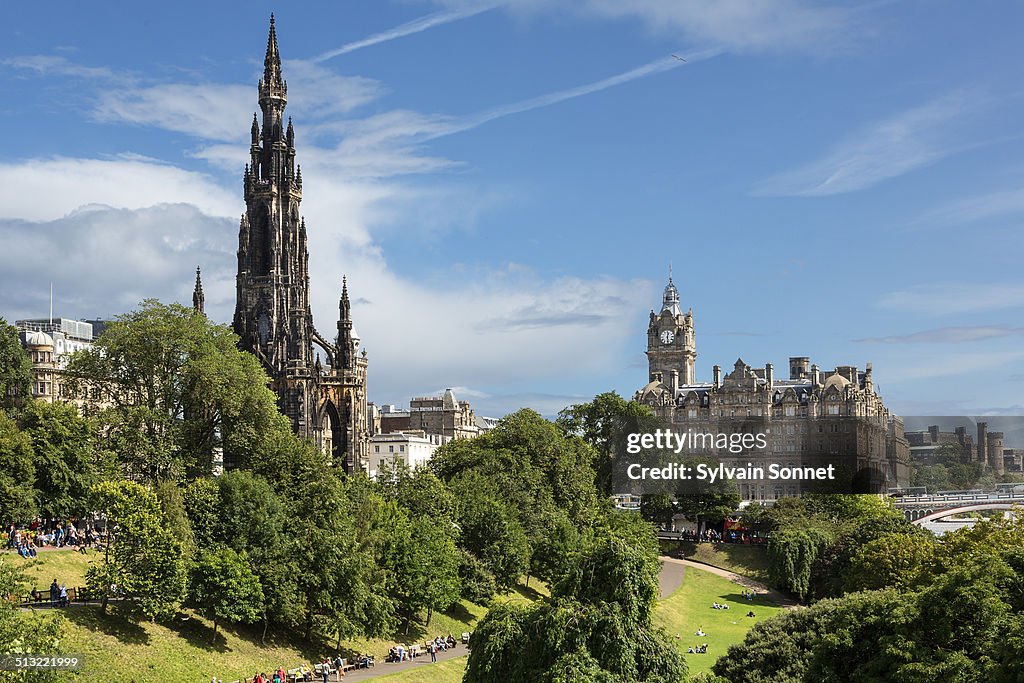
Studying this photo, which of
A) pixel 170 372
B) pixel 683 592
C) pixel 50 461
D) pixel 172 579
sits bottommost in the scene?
pixel 683 592

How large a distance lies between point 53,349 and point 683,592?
91.0m

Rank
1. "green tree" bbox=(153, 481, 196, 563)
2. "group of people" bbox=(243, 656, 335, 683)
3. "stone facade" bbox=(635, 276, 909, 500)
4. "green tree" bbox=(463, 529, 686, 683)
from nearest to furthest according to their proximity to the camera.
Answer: "green tree" bbox=(463, 529, 686, 683) → "group of people" bbox=(243, 656, 335, 683) → "green tree" bbox=(153, 481, 196, 563) → "stone facade" bbox=(635, 276, 909, 500)

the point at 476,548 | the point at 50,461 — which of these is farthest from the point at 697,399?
the point at 50,461

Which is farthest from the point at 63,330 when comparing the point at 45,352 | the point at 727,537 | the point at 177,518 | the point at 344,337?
the point at 177,518

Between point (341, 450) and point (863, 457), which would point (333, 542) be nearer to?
point (341, 450)

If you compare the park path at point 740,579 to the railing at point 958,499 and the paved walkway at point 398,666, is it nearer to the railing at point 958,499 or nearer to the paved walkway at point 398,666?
the railing at point 958,499

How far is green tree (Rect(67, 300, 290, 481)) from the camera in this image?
81.7m

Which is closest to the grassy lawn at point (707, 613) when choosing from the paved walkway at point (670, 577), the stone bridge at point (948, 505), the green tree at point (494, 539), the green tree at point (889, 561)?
the paved walkway at point (670, 577)

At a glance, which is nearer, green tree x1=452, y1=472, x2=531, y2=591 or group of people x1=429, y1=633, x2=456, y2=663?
group of people x1=429, y1=633, x2=456, y2=663

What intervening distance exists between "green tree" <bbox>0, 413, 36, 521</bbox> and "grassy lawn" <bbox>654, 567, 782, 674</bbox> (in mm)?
41008

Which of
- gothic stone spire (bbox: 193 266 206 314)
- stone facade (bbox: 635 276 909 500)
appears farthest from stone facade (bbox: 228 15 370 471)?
stone facade (bbox: 635 276 909 500)

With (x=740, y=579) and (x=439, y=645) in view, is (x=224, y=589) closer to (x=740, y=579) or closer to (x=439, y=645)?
(x=439, y=645)

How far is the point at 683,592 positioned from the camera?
113438mm

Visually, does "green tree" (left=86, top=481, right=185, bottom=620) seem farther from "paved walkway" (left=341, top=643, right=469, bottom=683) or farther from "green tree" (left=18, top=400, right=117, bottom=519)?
"paved walkway" (left=341, top=643, right=469, bottom=683)
